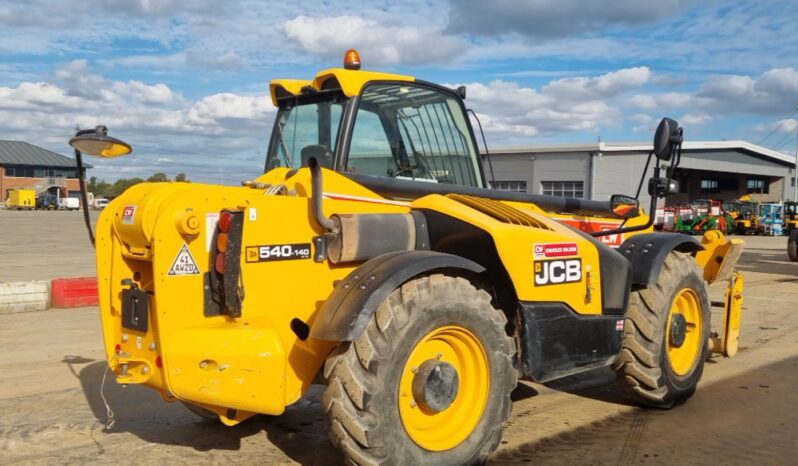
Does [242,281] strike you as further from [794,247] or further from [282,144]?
[794,247]

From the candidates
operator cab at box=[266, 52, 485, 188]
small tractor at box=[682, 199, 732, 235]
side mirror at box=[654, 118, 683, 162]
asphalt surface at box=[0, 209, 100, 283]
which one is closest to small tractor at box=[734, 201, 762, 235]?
small tractor at box=[682, 199, 732, 235]

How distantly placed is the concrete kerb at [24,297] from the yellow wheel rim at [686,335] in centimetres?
824

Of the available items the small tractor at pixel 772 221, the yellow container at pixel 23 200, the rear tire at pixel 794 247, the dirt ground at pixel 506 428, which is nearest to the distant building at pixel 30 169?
the yellow container at pixel 23 200

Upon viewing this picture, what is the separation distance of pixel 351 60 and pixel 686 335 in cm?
337

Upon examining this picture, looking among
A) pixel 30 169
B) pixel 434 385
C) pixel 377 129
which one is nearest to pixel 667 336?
pixel 434 385

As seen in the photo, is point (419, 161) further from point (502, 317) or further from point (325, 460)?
point (325, 460)

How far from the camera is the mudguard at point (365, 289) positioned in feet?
10.7

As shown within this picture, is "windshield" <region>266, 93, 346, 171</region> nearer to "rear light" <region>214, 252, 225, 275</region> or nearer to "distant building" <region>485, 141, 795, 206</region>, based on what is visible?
"rear light" <region>214, 252, 225, 275</region>

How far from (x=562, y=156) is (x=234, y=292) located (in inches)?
1519

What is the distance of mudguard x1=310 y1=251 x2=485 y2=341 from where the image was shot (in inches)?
128

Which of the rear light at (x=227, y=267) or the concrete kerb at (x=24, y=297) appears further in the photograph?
the concrete kerb at (x=24, y=297)

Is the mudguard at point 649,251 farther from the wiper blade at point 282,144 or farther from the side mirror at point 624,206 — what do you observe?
the wiper blade at point 282,144

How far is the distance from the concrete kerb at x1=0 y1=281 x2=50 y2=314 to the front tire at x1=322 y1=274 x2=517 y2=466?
25.3ft

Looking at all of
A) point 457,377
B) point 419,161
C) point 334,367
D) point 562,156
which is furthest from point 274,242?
point 562,156
